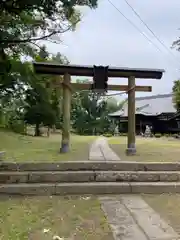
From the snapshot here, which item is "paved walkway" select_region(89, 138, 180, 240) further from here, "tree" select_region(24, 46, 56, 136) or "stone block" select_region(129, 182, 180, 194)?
"tree" select_region(24, 46, 56, 136)

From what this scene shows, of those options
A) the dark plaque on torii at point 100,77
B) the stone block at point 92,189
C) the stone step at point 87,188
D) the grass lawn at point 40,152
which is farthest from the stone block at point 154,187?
the dark plaque on torii at point 100,77

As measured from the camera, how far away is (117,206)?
3998 millimetres

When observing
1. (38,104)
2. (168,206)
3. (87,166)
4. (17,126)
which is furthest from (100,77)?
(17,126)

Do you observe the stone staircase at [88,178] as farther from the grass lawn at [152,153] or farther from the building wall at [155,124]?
the building wall at [155,124]

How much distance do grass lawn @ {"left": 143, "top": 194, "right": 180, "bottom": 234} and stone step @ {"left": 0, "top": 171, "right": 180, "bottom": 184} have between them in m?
0.50

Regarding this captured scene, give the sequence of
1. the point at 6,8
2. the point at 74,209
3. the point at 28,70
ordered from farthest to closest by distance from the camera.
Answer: the point at 28,70 < the point at 6,8 < the point at 74,209

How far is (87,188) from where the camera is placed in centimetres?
464

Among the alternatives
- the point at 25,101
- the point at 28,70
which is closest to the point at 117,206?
the point at 28,70

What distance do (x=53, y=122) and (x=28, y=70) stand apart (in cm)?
557

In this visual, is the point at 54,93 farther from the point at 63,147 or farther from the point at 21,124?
the point at 63,147

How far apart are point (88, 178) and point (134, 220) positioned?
63.5 inches

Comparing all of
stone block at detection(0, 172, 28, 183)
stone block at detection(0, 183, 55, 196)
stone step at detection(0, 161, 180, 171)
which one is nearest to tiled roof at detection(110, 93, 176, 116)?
stone step at detection(0, 161, 180, 171)

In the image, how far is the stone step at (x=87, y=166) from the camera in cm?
519

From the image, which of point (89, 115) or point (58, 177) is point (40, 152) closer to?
point (58, 177)
